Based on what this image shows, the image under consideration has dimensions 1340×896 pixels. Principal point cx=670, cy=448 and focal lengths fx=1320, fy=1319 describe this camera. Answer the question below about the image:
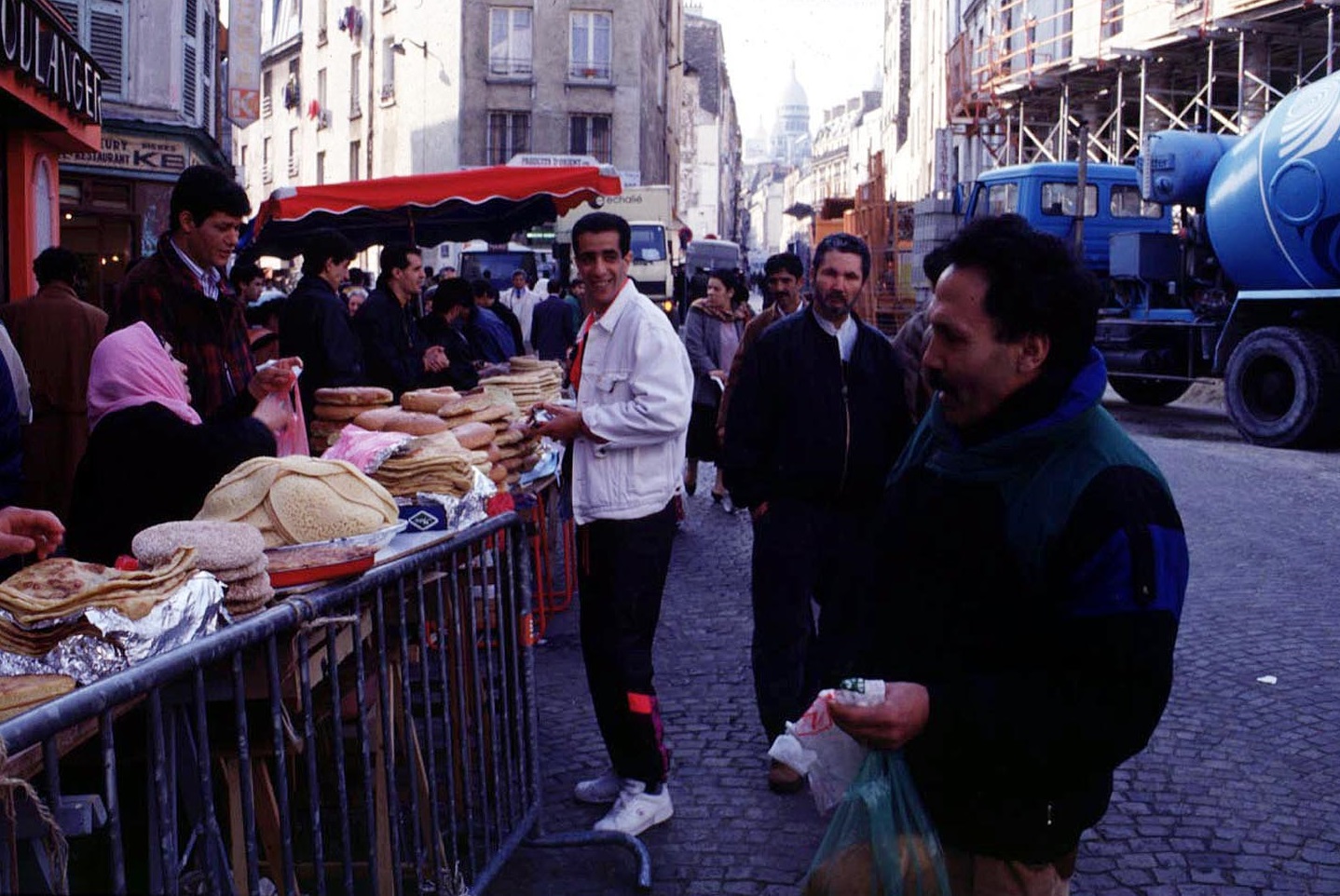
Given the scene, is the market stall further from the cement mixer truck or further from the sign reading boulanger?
the sign reading boulanger

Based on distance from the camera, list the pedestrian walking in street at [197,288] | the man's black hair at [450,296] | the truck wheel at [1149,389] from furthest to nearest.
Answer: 1. the truck wheel at [1149,389]
2. the man's black hair at [450,296]
3. the pedestrian walking in street at [197,288]

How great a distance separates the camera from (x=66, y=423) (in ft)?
25.3

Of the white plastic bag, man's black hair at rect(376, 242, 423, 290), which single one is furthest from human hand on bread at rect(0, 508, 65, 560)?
man's black hair at rect(376, 242, 423, 290)

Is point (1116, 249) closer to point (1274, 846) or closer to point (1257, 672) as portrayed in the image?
point (1257, 672)

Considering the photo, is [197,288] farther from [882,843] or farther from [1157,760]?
[1157,760]

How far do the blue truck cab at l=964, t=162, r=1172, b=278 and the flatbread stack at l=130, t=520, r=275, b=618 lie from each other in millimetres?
18519

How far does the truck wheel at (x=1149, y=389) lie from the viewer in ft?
64.4

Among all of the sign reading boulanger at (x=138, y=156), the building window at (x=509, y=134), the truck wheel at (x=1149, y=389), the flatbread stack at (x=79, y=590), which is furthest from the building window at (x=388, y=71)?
the flatbread stack at (x=79, y=590)

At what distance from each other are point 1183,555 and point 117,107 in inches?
792

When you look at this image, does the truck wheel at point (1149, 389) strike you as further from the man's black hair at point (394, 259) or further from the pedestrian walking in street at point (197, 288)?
the pedestrian walking in street at point (197, 288)

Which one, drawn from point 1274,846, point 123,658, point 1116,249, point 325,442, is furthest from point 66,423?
point 1116,249

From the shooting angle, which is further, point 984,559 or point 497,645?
point 497,645

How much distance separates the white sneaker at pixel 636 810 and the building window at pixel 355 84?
44.2m

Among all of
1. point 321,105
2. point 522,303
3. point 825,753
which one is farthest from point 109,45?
point 321,105
